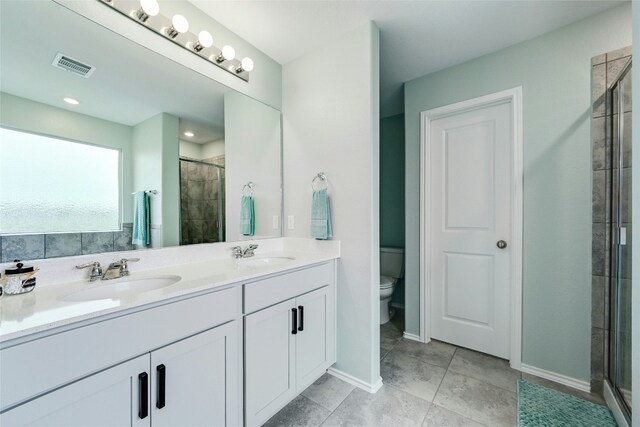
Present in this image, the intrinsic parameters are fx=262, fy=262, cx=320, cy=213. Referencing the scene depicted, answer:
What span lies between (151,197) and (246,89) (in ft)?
3.36

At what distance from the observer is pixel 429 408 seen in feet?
4.98

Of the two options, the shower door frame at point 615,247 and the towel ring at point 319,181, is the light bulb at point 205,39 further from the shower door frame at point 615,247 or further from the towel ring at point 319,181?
the shower door frame at point 615,247


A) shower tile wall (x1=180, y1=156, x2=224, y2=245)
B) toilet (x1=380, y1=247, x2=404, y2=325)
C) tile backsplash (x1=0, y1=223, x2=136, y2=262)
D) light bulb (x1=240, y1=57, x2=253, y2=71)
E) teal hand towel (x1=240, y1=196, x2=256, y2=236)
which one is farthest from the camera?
toilet (x1=380, y1=247, x2=404, y2=325)

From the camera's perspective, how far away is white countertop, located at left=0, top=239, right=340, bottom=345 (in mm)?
719

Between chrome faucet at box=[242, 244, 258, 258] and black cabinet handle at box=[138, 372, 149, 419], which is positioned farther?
chrome faucet at box=[242, 244, 258, 258]

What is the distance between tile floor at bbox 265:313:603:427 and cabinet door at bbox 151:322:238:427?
0.48 m

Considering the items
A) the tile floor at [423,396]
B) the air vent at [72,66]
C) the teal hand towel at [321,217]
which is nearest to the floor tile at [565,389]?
the tile floor at [423,396]

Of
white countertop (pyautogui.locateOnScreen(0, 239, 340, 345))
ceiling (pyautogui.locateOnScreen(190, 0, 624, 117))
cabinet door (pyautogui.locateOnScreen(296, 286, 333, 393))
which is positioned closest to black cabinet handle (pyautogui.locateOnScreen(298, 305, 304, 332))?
cabinet door (pyautogui.locateOnScreen(296, 286, 333, 393))

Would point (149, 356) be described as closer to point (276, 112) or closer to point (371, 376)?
point (371, 376)

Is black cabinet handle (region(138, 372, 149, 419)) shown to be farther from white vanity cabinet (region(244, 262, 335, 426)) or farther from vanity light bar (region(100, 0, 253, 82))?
vanity light bar (region(100, 0, 253, 82))

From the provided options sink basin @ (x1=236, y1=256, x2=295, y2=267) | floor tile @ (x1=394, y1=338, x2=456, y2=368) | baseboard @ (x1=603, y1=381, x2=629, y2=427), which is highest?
sink basin @ (x1=236, y1=256, x2=295, y2=267)

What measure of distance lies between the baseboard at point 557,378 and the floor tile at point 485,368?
76mm

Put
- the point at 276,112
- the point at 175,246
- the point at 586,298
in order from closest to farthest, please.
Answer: the point at 175,246 → the point at 586,298 → the point at 276,112

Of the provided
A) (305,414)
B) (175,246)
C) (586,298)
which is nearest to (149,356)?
(175,246)
